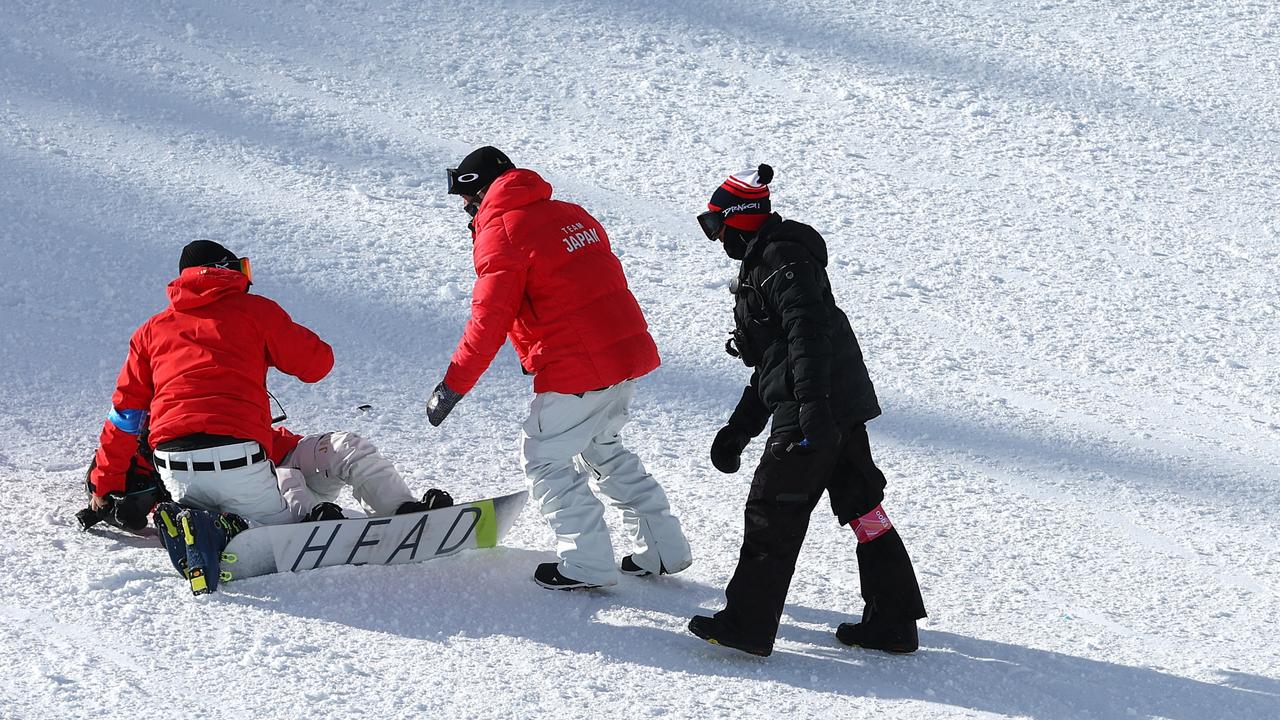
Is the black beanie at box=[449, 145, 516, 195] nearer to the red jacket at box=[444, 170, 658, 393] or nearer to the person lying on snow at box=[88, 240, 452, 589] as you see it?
the red jacket at box=[444, 170, 658, 393]

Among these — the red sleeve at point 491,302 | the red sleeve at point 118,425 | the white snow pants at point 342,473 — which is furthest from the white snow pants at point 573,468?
the red sleeve at point 118,425

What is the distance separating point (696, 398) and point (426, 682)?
3160 mm

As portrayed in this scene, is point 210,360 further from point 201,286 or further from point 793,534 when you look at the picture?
point 793,534

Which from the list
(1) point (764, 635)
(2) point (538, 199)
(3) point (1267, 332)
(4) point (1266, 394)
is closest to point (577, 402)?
(2) point (538, 199)

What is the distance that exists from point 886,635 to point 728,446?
35.0 inches

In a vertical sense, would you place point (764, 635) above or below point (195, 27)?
below

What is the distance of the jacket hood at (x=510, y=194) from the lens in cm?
484

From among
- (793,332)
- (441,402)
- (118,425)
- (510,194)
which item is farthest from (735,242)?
(118,425)

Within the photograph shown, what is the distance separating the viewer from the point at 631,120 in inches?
399

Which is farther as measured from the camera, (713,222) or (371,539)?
(371,539)

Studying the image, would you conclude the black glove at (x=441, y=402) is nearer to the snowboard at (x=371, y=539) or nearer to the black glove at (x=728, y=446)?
the snowboard at (x=371, y=539)

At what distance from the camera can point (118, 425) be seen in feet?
16.6

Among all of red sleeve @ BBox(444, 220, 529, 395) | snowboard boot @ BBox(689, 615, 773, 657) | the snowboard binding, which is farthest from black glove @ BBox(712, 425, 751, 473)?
the snowboard binding

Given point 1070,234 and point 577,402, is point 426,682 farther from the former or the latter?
point 1070,234
